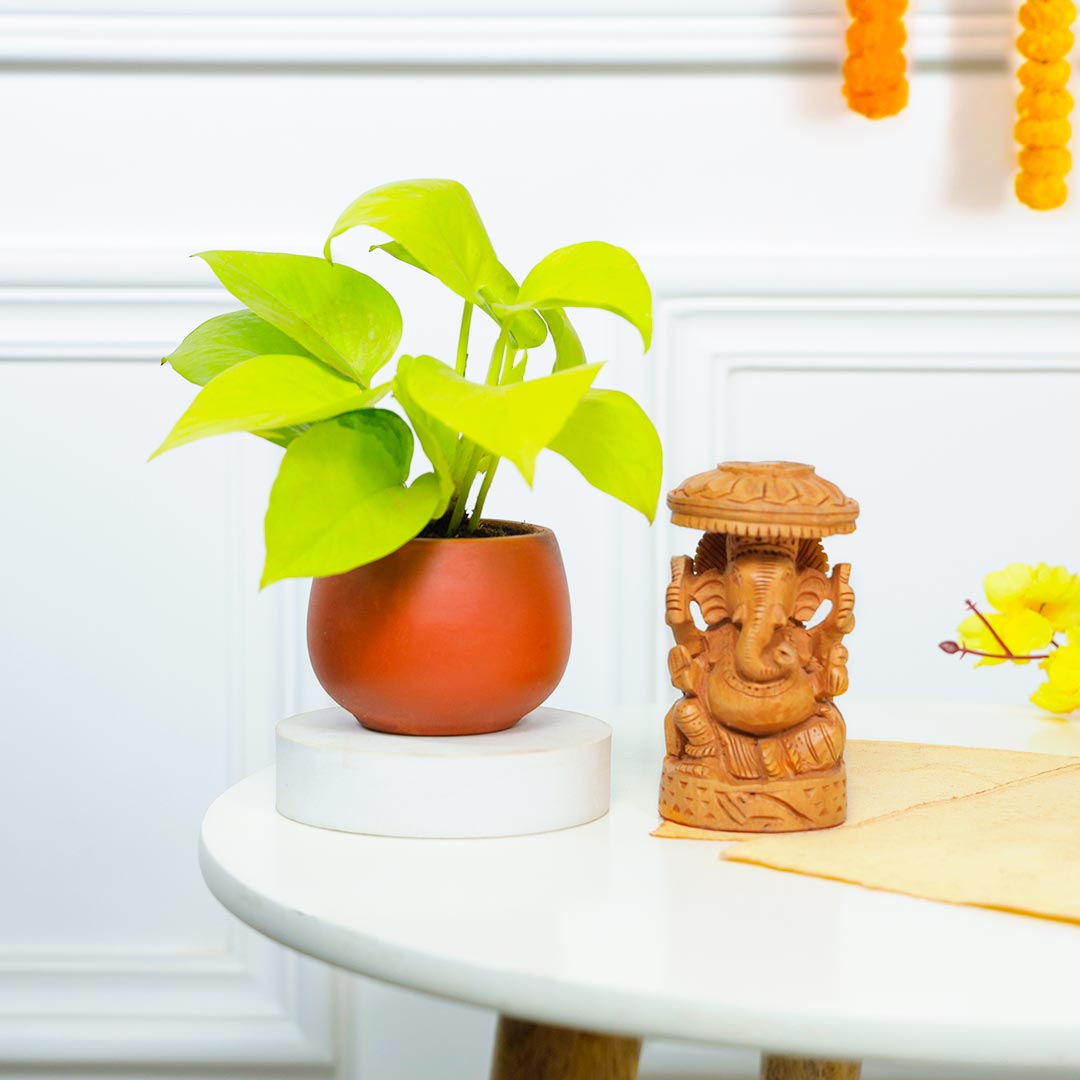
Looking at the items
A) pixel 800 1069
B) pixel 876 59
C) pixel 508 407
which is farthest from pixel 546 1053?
pixel 876 59

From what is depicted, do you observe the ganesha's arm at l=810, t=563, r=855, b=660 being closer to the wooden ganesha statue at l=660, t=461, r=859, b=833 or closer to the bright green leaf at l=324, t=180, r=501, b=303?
the wooden ganesha statue at l=660, t=461, r=859, b=833

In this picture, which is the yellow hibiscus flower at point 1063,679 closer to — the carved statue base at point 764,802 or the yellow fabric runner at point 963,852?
the yellow fabric runner at point 963,852

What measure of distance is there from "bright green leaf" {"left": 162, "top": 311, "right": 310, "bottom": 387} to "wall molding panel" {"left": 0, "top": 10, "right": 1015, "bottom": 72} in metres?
0.63

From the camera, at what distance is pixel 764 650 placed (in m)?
0.76

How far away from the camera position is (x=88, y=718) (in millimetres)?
1448

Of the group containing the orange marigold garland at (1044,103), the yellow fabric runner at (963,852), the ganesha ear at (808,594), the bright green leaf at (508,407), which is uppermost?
the orange marigold garland at (1044,103)

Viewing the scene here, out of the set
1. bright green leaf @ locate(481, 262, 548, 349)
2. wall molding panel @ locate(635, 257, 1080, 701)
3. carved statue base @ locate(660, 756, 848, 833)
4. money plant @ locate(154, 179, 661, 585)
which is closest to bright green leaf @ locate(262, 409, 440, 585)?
money plant @ locate(154, 179, 661, 585)

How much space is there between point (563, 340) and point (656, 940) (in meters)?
0.35

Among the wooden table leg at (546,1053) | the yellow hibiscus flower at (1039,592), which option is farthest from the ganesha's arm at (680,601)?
the yellow hibiscus flower at (1039,592)

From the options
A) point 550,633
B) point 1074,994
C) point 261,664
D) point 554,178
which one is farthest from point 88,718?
point 1074,994

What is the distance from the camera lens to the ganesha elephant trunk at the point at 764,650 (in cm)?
76

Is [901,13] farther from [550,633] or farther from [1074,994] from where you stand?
[1074,994]

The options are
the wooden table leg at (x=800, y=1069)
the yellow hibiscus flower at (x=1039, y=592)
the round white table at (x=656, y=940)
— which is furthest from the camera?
the yellow hibiscus flower at (x=1039, y=592)

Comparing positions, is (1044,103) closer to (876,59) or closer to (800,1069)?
(876,59)
